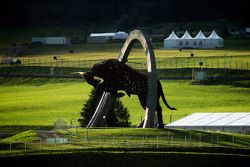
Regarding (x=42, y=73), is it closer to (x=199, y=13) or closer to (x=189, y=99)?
(x=189, y=99)

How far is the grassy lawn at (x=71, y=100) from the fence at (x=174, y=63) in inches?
292

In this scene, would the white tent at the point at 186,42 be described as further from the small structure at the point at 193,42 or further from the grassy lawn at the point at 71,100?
the grassy lawn at the point at 71,100

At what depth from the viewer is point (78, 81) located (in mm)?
109500

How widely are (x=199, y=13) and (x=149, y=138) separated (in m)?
130

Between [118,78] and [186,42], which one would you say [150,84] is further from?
[186,42]

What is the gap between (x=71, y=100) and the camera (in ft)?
322

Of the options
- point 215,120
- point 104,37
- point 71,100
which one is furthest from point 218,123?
point 104,37

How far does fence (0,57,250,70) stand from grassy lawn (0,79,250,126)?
743 centimetres

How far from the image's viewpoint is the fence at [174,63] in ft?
370

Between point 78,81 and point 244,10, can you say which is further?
point 244,10

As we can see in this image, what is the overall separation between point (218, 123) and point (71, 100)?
28443 mm

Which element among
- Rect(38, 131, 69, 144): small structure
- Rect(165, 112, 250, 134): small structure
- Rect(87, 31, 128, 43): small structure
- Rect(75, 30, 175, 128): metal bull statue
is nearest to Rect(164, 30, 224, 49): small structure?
Rect(87, 31, 128, 43): small structure

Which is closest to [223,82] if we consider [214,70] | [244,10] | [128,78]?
[214,70]

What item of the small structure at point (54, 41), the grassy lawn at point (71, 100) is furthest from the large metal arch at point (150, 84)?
the small structure at point (54, 41)
